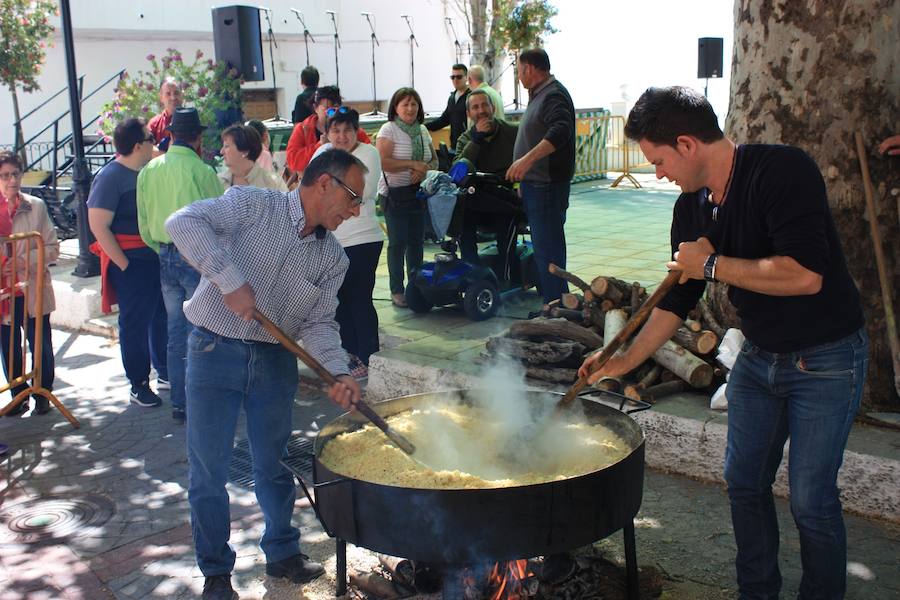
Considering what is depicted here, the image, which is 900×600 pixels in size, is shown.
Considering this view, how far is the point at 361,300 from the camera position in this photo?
21.8ft

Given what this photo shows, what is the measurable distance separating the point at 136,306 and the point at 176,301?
61cm

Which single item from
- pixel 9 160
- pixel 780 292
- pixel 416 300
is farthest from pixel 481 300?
pixel 780 292

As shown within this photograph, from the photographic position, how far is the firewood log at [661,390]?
5.12m

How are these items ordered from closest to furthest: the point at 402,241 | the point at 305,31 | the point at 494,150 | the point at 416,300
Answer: the point at 416,300, the point at 402,241, the point at 494,150, the point at 305,31

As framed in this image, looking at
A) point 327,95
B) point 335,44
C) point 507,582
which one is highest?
point 335,44

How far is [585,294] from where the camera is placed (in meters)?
6.37

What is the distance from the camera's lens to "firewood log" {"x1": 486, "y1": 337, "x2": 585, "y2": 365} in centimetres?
571

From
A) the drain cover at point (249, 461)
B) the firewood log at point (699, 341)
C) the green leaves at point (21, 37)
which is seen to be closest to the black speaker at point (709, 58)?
the green leaves at point (21, 37)

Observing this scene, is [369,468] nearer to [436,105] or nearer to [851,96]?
[851,96]

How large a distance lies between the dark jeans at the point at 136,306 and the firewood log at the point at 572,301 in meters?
3.08

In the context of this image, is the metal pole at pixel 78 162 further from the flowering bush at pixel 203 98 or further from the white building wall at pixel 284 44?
the white building wall at pixel 284 44

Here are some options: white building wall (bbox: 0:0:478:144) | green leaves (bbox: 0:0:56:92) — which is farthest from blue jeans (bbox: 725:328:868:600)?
white building wall (bbox: 0:0:478:144)

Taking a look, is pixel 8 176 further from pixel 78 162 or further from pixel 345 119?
pixel 78 162

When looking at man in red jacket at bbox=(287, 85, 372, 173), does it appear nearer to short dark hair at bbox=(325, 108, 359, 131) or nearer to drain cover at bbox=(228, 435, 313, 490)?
short dark hair at bbox=(325, 108, 359, 131)
